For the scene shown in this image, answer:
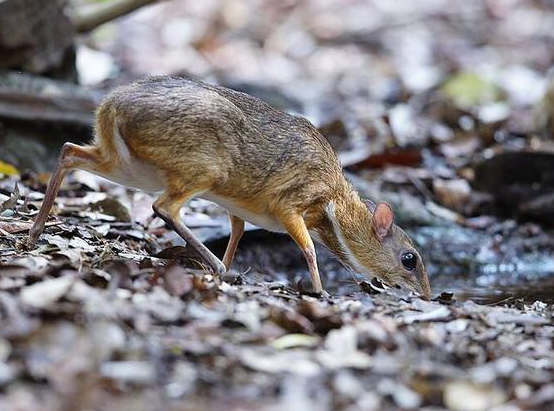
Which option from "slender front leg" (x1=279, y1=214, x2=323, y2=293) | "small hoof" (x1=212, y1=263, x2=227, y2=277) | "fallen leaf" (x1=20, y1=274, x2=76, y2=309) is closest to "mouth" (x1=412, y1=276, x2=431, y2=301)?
"slender front leg" (x1=279, y1=214, x2=323, y2=293)

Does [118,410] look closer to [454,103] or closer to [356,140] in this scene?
[356,140]

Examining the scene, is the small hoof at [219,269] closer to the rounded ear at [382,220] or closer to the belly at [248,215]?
the belly at [248,215]

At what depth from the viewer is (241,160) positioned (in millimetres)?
5512

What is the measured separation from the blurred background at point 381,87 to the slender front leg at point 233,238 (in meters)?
0.61

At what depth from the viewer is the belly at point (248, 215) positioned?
5.64 metres

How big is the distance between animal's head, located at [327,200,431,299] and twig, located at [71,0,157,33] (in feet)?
12.7

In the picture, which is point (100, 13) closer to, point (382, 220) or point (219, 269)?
point (382, 220)

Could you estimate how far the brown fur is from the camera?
5.11 m

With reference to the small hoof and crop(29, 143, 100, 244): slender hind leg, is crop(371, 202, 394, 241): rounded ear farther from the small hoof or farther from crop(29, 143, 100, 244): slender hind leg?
crop(29, 143, 100, 244): slender hind leg

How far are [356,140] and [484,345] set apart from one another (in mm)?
6076

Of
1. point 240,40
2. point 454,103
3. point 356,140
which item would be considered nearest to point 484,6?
point 240,40

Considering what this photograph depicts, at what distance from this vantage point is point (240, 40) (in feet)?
47.3

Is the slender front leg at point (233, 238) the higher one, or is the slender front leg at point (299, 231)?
the slender front leg at point (299, 231)

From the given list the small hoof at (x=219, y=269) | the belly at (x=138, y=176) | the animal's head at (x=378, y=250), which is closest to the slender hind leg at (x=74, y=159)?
the belly at (x=138, y=176)
